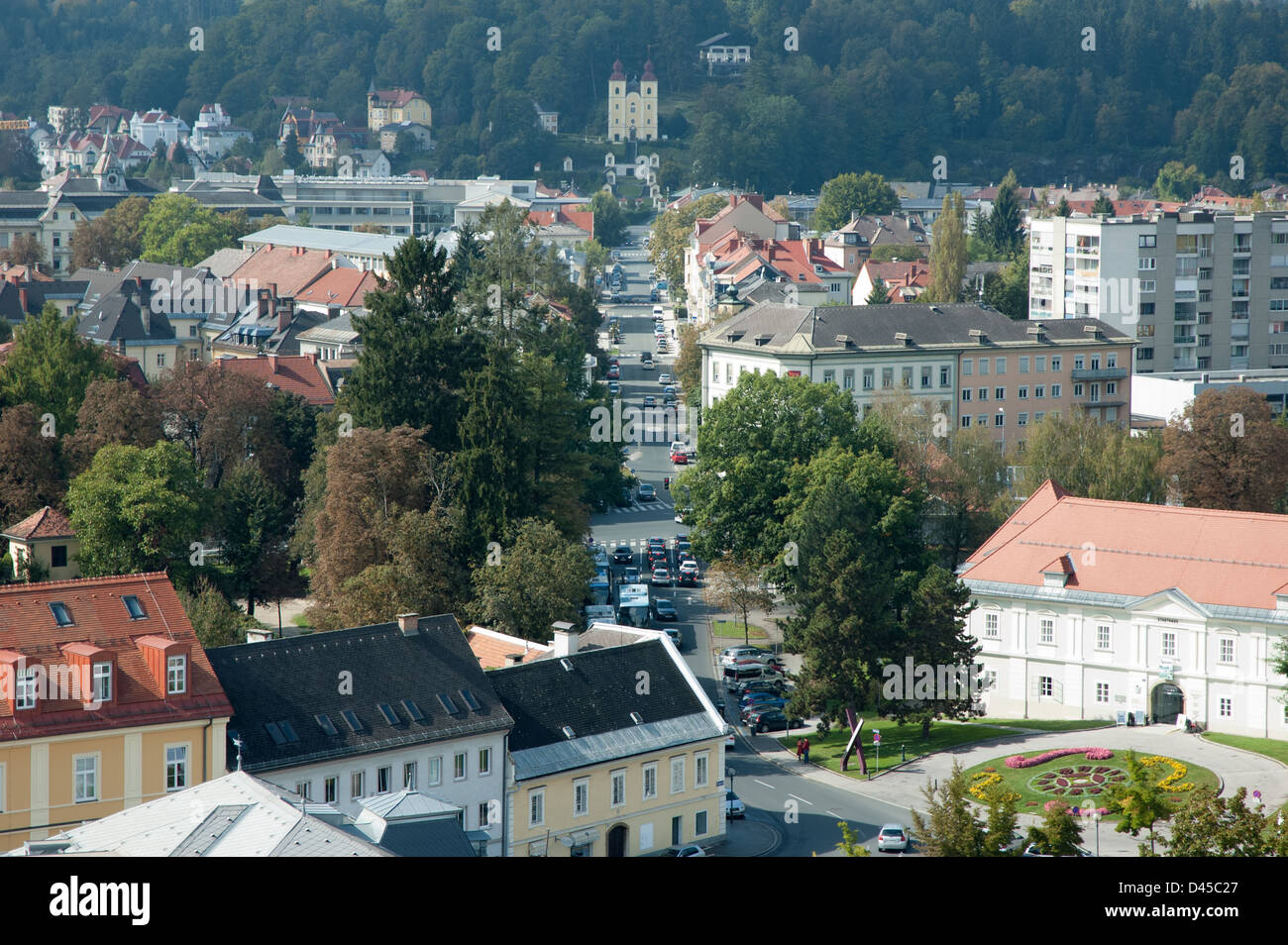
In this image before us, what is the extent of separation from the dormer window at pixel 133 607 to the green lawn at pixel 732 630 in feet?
83.1

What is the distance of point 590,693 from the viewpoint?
40781 millimetres

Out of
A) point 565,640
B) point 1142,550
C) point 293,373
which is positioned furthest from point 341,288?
point 565,640

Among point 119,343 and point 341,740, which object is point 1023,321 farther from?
point 341,740

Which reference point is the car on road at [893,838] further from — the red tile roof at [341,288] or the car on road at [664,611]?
the red tile roof at [341,288]

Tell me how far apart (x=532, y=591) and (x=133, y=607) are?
14564 millimetres

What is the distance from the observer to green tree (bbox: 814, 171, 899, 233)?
164625 millimetres

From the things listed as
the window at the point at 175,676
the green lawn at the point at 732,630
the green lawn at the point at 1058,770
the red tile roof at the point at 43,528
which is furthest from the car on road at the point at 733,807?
the red tile roof at the point at 43,528

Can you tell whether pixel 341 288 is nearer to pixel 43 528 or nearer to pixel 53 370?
pixel 53 370

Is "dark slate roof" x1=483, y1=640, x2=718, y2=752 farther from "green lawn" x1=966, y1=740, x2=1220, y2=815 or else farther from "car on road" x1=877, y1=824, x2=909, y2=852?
"green lawn" x1=966, y1=740, x2=1220, y2=815

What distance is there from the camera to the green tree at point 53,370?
6688 cm

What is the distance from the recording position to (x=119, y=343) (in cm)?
9531
